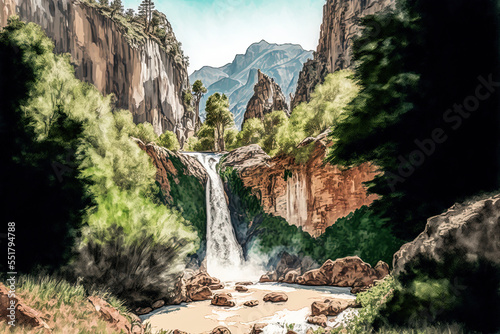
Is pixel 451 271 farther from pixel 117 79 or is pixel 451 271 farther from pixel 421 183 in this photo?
pixel 117 79

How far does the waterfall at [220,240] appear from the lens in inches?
A: 848

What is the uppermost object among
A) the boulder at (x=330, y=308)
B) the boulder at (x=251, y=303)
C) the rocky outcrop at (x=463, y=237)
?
the rocky outcrop at (x=463, y=237)

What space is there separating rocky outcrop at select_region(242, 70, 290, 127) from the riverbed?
179ft

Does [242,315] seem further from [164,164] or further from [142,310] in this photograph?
[164,164]

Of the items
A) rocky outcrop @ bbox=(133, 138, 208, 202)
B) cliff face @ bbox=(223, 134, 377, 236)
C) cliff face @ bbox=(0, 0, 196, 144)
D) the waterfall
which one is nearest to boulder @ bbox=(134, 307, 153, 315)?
the waterfall

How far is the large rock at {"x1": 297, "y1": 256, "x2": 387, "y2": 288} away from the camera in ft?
45.2

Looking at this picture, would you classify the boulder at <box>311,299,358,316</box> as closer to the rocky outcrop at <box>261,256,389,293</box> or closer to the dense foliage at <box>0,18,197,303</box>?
the rocky outcrop at <box>261,256,389,293</box>

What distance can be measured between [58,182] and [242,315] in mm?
7343

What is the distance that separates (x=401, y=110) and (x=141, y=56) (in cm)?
5562

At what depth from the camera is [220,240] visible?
23.0 m

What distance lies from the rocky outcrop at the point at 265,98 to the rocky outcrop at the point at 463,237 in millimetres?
60766

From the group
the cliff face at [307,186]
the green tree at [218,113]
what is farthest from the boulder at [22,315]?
the green tree at [218,113]

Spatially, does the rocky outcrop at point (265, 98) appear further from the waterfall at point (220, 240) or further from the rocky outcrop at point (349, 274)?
the rocky outcrop at point (349, 274)

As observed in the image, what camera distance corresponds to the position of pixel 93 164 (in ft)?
27.4
